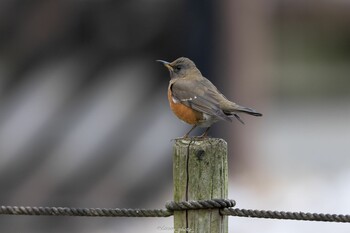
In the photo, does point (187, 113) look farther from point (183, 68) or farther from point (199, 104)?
point (183, 68)

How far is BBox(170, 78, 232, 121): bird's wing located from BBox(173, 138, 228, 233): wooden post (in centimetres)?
193

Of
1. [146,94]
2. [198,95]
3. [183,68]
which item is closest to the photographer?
[198,95]

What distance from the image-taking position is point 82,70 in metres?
13.9

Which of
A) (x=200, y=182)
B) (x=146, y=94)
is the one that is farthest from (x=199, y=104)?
(x=146, y=94)

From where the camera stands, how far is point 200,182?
4719 millimetres

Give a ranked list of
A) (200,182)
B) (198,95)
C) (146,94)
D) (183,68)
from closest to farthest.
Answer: (200,182), (198,95), (183,68), (146,94)

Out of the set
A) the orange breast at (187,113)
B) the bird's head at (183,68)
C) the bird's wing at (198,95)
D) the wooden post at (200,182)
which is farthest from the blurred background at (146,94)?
the wooden post at (200,182)

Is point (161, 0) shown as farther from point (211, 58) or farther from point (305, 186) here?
point (305, 186)

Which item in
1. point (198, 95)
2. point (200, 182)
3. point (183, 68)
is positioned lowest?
point (200, 182)

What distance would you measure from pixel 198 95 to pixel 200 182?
7.96 ft

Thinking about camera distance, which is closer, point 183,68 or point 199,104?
point 199,104

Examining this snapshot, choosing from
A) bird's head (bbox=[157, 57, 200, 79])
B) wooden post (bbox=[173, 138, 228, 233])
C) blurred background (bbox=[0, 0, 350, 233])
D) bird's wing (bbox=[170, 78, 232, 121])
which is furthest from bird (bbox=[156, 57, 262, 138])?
blurred background (bbox=[0, 0, 350, 233])

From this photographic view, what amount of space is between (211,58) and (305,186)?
167cm

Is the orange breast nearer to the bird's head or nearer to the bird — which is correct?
the bird
